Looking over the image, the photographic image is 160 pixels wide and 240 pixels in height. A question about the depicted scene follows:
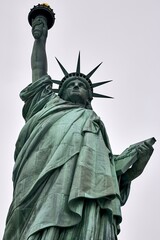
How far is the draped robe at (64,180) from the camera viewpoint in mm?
14438

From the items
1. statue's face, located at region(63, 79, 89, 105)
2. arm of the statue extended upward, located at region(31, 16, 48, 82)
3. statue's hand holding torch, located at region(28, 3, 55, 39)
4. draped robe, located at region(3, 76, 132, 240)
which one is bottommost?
draped robe, located at region(3, 76, 132, 240)

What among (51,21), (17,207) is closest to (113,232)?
(17,207)

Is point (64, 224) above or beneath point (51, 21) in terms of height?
beneath

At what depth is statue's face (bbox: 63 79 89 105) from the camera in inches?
725

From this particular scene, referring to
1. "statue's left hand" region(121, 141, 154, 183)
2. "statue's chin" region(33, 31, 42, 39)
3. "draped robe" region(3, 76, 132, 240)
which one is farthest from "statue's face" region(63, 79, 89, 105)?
"statue's left hand" region(121, 141, 154, 183)

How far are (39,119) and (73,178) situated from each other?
2.38m

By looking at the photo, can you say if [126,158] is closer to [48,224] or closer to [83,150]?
[83,150]

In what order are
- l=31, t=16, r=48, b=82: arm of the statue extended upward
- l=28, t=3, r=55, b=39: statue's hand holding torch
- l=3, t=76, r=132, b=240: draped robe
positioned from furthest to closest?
l=28, t=3, r=55, b=39: statue's hand holding torch → l=31, t=16, r=48, b=82: arm of the statue extended upward → l=3, t=76, r=132, b=240: draped robe

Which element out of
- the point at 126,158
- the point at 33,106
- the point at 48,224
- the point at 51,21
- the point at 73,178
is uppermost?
the point at 51,21

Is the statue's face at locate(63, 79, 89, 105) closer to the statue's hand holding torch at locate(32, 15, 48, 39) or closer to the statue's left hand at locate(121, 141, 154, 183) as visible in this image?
the statue's hand holding torch at locate(32, 15, 48, 39)

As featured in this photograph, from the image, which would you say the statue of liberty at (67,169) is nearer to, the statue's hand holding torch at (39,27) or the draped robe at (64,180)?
the draped robe at (64,180)

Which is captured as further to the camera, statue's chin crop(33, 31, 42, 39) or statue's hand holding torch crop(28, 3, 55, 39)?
statue's hand holding torch crop(28, 3, 55, 39)

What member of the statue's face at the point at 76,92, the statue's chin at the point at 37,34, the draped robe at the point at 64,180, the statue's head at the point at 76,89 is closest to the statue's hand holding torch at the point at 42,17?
the statue's chin at the point at 37,34

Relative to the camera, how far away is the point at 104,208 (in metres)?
15.0
